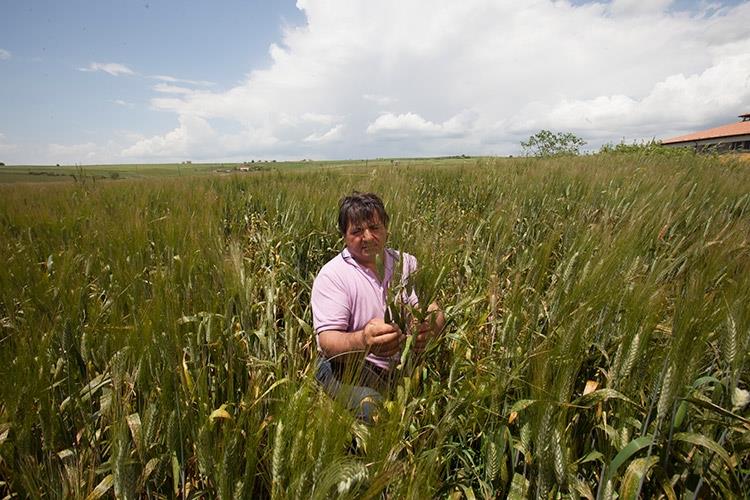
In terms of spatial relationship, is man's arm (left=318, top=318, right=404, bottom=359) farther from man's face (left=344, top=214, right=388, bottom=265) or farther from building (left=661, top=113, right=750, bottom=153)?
building (left=661, top=113, right=750, bottom=153)

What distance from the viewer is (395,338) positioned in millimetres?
1148

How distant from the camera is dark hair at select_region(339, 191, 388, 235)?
177cm

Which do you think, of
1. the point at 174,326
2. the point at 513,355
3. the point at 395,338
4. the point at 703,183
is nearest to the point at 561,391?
the point at 513,355

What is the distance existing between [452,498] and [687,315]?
2.39ft

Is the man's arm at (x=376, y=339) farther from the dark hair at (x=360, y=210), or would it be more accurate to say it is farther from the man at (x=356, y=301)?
the dark hair at (x=360, y=210)

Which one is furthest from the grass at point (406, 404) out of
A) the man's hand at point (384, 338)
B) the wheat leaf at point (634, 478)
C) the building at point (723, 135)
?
the building at point (723, 135)

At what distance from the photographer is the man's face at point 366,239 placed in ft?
5.80

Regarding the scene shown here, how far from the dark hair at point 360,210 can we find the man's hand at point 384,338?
70 centimetres

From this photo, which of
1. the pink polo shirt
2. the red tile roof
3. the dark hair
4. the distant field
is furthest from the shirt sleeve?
the red tile roof

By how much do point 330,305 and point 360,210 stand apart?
505 mm

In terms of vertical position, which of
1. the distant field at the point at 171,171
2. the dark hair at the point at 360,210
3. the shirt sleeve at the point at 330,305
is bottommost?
the shirt sleeve at the point at 330,305

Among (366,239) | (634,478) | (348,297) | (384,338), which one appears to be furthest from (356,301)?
(634,478)

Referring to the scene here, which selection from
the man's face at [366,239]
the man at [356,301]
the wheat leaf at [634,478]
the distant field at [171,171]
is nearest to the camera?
the wheat leaf at [634,478]

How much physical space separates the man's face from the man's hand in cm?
63
